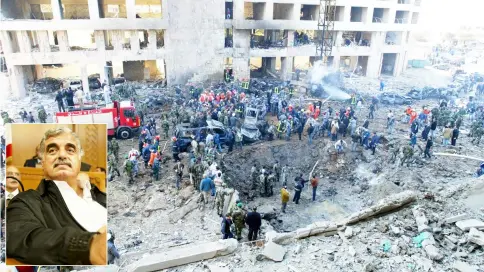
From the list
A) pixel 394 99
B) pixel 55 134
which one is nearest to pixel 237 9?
pixel 394 99

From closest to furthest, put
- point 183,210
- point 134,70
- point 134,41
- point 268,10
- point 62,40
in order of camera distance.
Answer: point 183,210, point 62,40, point 134,41, point 268,10, point 134,70

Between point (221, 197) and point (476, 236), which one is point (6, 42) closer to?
point (221, 197)

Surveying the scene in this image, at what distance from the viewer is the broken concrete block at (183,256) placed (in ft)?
23.6

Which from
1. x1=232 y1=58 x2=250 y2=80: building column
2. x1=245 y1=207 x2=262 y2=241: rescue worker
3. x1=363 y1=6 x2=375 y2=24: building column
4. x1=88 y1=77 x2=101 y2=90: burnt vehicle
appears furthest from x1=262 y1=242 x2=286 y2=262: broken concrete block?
x1=363 y1=6 x2=375 y2=24: building column

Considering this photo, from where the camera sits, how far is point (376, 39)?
106 ft

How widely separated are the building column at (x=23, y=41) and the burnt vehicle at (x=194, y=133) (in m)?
13.4

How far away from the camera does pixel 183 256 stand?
24.2 ft

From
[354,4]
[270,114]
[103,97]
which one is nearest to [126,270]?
[270,114]

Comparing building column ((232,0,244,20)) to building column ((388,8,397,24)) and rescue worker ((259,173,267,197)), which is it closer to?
building column ((388,8,397,24))

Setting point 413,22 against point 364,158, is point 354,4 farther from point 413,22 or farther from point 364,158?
point 364,158

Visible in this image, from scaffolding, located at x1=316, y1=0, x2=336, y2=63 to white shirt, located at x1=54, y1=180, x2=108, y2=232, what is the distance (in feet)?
86.7

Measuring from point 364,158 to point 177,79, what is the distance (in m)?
15.9

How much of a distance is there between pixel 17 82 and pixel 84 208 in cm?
2093

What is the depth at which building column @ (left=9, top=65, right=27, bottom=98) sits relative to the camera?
2131 centimetres
